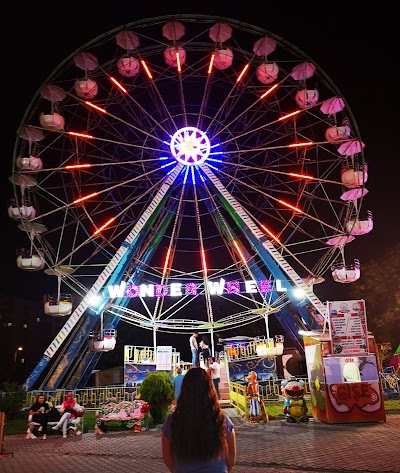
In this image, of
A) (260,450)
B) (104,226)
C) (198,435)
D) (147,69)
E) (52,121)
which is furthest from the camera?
(104,226)

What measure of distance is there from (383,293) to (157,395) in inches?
766

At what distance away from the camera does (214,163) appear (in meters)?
19.6

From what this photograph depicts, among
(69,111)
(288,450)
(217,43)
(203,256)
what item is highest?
(217,43)

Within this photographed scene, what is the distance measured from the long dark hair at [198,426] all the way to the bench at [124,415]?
10787 millimetres

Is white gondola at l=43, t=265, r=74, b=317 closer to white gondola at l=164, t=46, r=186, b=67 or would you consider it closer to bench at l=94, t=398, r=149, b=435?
bench at l=94, t=398, r=149, b=435

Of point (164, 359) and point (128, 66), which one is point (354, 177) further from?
point (164, 359)

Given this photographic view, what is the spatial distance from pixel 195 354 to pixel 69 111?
11107 millimetres

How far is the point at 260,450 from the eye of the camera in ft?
28.2

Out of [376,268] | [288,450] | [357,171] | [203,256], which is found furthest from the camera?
[376,268]

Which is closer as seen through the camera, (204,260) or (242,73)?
(242,73)

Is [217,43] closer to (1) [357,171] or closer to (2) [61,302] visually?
(1) [357,171]

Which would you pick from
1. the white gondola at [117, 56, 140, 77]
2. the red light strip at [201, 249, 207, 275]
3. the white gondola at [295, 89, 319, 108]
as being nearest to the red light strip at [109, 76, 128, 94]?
the white gondola at [117, 56, 140, 77]

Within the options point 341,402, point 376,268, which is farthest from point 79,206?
point 376,268

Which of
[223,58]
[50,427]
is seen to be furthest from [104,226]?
[50,427]
